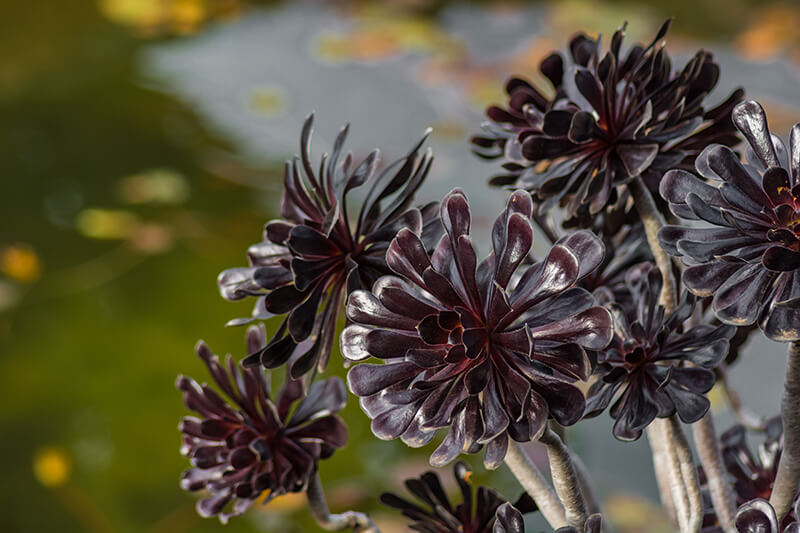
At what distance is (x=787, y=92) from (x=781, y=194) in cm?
180

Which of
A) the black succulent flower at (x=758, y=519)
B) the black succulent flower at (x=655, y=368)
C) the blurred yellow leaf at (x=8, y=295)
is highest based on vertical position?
the blurred yellow leaf at (x=8, y=295)

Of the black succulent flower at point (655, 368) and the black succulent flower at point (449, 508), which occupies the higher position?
the black succulent flower at point (655, 368)

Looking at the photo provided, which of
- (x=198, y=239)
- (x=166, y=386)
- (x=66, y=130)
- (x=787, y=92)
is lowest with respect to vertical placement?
(x=166, y=386)

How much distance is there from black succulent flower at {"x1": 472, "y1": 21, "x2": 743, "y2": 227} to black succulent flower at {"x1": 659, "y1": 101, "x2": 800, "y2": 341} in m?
0.05

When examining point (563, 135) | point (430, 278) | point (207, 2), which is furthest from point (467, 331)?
point (207, 2)

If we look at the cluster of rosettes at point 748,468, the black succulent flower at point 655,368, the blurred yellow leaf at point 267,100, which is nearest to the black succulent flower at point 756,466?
the cluster of rosettes at point 748,468

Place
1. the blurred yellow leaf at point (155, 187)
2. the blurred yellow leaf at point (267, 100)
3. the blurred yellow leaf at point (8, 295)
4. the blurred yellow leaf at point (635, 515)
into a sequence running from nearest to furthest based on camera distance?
the blurred yellow leaf at point (635, 515) < the blurred yellow leaf at point (8, 295) < the blurred yellow leaf at point (155, 187) < the blurred yellow leaf at point (267, 100)

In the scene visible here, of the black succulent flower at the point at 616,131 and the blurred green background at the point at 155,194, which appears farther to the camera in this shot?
the blurred green background at the point at 155,194

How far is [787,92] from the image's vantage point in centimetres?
192

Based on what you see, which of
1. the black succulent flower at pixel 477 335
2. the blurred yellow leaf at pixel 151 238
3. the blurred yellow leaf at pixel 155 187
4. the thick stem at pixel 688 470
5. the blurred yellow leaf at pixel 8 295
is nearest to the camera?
the black succulent flower at pixel 477 335

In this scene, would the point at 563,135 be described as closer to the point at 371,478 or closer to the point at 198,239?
the point at 371,478

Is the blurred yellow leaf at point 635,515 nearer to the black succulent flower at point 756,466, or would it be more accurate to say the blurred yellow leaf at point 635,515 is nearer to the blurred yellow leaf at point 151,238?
the black succulent flower at point 756,466

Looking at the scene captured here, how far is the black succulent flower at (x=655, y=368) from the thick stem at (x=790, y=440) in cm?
3

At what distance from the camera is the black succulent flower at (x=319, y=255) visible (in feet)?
1.27
